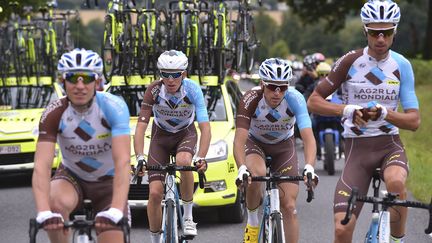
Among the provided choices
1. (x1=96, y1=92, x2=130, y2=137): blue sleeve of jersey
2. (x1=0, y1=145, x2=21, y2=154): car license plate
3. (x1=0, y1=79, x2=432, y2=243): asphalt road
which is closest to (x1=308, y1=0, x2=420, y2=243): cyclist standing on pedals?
(x1=96, y1=92, x2=130, y2=137): blue sleeve of jersey

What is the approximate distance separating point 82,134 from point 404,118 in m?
2.24

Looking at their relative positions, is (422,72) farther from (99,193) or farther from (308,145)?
(99,193)

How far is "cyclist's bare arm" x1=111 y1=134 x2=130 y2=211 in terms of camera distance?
6840mm

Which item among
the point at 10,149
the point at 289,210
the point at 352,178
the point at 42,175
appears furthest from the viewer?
the point at 10,149

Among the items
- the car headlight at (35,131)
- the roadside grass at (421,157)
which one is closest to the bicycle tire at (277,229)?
the roadside grass at (421,157)

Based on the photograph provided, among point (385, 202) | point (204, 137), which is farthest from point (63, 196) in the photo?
point (204, 137)

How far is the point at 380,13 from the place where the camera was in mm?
7863

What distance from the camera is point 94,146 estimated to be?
23.9ft

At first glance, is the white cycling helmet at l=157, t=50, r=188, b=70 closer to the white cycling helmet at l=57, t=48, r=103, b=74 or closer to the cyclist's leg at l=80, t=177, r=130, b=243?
the cyclist's leg at l=80, t=177, r=130, b=243

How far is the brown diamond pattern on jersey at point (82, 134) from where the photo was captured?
722cm

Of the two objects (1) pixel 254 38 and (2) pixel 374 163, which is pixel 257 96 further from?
(1) pixel 254 38

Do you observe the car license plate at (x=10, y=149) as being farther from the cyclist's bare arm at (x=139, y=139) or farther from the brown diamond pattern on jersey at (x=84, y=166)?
the brown diamond pattern on jersey at (x=84, y=166)

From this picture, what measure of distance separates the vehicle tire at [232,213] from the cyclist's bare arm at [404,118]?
491 cm

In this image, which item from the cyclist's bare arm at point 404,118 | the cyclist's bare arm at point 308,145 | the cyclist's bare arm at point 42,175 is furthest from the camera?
the cyclist's bare arm at point 308,145
